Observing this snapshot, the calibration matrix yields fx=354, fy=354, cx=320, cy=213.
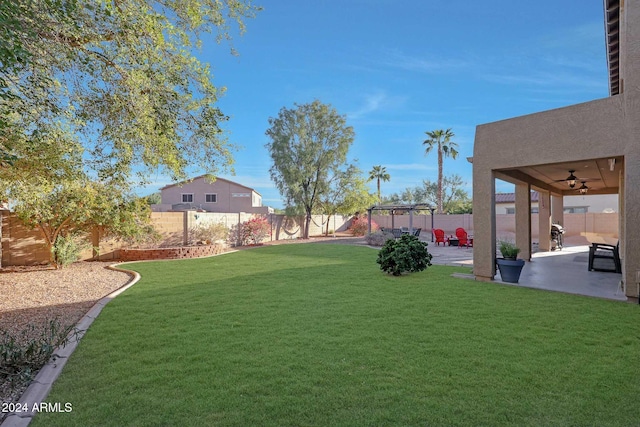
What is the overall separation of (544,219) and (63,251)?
17.5m

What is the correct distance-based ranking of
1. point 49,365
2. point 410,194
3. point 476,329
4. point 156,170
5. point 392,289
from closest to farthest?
point 49,365
point 476,329
point 156,170
point 392,289
point 410,194

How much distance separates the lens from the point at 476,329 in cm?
490

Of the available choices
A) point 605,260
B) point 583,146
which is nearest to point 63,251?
point 583,146

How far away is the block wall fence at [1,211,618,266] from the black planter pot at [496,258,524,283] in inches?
441

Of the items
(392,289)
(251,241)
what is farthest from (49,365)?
(251,241)

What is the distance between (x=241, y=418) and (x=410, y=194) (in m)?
51.9

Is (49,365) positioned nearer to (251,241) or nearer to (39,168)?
(39,168)

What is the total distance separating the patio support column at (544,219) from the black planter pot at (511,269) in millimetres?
7508

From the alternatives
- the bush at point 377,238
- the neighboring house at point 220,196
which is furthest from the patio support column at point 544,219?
the neighboring house at point 220,196

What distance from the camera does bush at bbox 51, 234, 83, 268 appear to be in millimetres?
10898

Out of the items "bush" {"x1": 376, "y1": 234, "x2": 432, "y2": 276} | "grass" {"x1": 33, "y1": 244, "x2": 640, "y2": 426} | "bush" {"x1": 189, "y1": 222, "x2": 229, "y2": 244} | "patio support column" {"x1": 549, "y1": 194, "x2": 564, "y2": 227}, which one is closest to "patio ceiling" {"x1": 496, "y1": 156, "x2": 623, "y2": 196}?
"bush" {"x1": 376, "y1": 234, "x2": 432, "y2": 276}

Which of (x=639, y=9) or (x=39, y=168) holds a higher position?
(x=639, y=9)

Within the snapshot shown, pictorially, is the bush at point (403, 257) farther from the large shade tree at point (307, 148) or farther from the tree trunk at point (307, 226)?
the tree trunk at point (307, 226)

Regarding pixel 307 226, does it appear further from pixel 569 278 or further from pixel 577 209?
pixel 577 209
